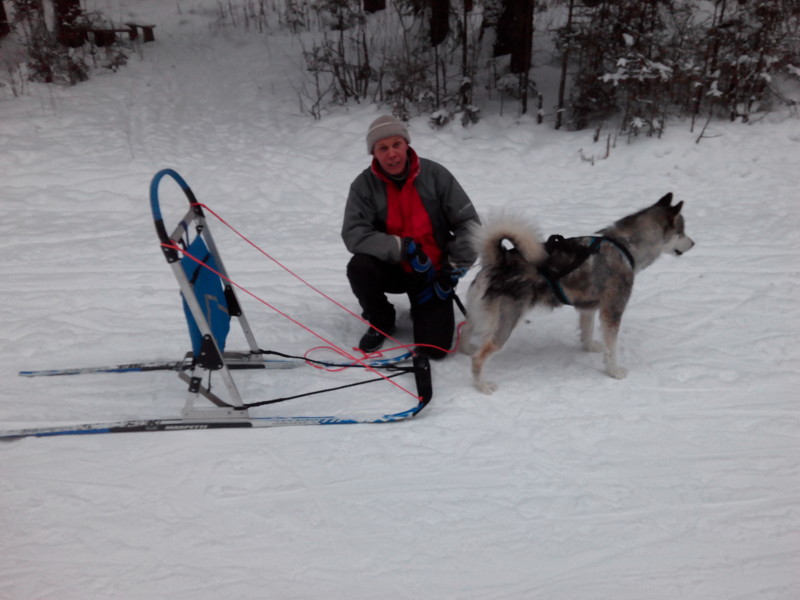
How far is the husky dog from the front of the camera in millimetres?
2707

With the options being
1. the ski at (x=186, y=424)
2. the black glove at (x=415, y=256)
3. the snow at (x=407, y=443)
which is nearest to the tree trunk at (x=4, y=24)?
the snow at (x=407, y=443)

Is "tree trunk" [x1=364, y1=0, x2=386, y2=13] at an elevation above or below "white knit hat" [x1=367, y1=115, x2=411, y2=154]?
above

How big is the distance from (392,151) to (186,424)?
68.6 inches

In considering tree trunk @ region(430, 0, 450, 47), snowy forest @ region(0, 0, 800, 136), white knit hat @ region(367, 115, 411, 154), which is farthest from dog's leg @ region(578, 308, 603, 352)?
tree trunk @ region(430, 0, 450, 47)

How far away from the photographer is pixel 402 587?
1808 millimetres

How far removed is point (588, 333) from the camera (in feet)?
10.4

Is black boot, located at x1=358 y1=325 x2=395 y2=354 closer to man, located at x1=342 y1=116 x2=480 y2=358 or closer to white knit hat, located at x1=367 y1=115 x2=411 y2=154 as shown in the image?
man, located at x1=342 y1=116 x2=480 y2=358

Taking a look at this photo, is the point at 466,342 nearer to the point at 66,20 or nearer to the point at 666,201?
the point at 666,201

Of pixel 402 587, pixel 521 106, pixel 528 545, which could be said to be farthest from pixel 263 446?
pixel 521 106

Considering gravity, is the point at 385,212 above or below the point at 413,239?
above

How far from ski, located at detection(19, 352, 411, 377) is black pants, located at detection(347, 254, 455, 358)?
0.18 m

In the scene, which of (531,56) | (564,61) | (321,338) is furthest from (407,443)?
(531,56)

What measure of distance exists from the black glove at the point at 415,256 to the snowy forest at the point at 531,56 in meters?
4.57

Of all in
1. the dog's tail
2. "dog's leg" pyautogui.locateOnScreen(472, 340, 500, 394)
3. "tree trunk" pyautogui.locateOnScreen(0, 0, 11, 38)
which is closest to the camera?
the dog's tail
